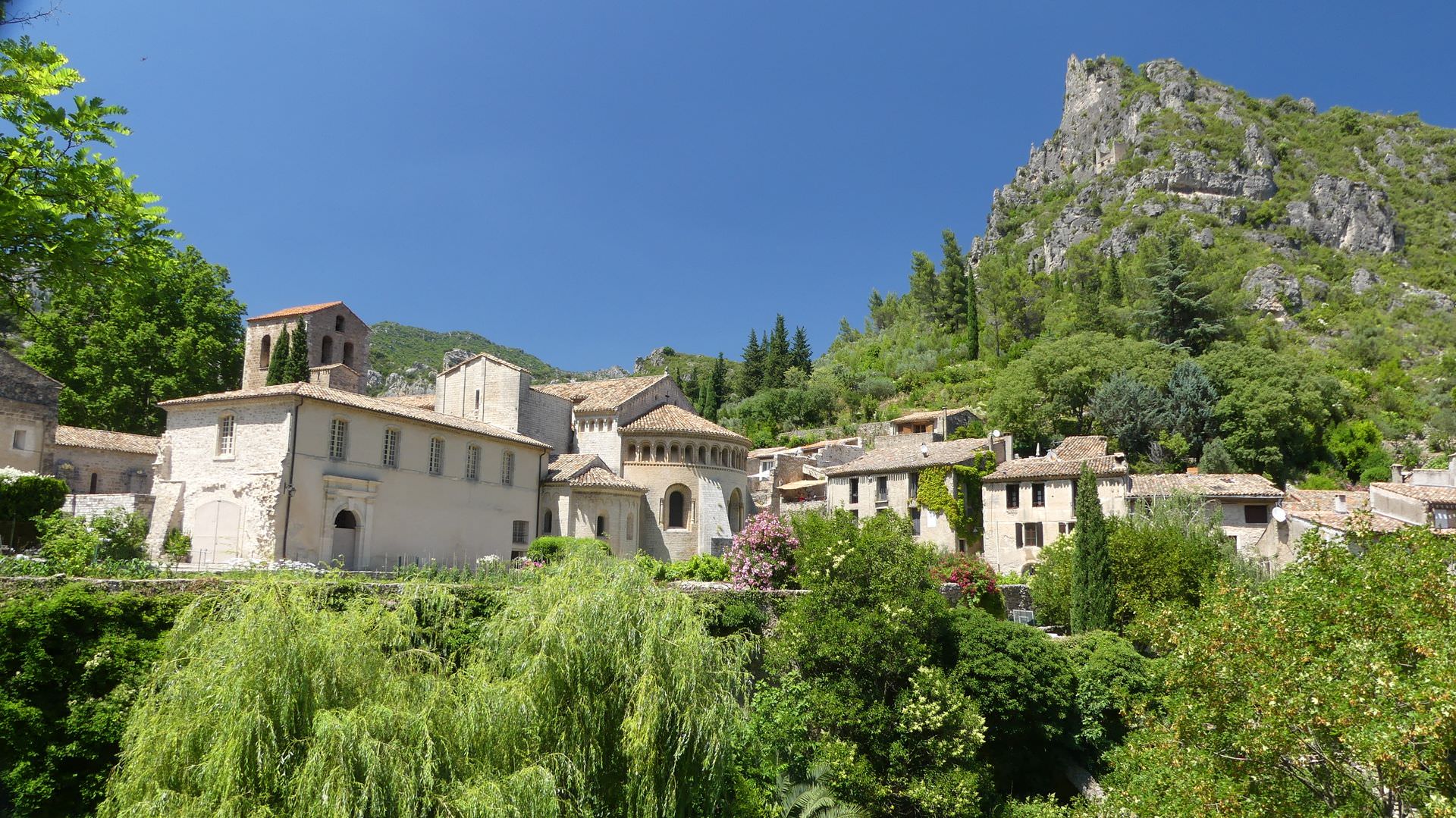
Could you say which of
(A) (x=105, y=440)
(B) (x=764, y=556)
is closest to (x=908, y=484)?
(B) (x=764, y=556)

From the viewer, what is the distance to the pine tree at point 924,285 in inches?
3669

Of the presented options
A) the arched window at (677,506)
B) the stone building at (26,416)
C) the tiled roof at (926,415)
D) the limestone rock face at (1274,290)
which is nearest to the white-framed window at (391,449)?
the stone building at (26,416)

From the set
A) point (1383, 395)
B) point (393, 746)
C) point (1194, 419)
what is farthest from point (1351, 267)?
point (393, 746)

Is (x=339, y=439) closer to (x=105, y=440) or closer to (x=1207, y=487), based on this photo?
(x=105, y=440)

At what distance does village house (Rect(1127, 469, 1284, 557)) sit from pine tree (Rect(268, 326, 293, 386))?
151ft

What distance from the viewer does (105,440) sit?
37562 mm

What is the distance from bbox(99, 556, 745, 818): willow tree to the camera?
11.2m

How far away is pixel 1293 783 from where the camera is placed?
40.4ft

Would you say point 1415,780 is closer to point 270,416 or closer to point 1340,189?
point 270,416

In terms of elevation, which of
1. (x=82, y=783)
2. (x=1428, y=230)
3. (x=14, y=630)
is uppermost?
(x=1428, y=230)

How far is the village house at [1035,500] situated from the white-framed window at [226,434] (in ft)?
109

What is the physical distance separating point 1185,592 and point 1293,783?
1957 centimetres

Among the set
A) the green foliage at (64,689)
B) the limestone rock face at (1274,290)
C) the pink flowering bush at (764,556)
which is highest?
the limestone rock face at (1274,290)

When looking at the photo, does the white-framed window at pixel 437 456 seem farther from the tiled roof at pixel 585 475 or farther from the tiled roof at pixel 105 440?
the tiled roof at pixel 105 440
